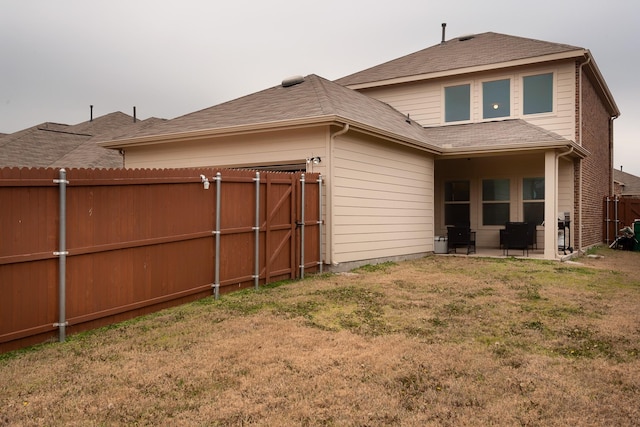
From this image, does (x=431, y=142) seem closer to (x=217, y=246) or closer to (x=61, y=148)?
(x=217, y=246)

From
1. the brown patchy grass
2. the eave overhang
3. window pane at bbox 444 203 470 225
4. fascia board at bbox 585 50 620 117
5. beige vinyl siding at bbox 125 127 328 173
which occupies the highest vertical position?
fascia board at bbox 585 50 620 117

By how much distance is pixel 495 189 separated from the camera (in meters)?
14.8

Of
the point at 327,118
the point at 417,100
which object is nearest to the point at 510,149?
the point at 417,100

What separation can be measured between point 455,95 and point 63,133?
623 inches

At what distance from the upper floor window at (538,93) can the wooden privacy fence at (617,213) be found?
634 cm

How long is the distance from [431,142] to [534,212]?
12.8 ft

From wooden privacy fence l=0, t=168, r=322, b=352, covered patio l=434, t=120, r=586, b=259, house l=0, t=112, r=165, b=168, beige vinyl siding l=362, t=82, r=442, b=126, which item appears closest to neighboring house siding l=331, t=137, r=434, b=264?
wooden privacy fence l=0, t=168, r=322, b=352

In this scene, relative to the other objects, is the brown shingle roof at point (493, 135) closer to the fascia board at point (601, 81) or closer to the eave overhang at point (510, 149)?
the eave overhang at point (510, 149)

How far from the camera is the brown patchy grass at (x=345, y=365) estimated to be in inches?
128

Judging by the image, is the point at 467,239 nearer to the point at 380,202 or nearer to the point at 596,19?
the point at 380,202

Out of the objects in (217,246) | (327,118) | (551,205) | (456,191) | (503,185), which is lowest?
(217,246)

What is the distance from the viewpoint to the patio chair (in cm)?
1264

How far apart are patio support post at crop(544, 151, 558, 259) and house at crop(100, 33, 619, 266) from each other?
0.08ft

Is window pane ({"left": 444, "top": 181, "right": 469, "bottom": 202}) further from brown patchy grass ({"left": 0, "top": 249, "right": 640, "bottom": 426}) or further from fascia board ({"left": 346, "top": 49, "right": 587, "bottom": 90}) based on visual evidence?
brown patchy grass ({"left": 0, "top": 249, "right": 640, "bottom": 426})
